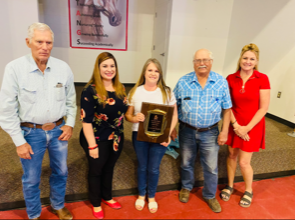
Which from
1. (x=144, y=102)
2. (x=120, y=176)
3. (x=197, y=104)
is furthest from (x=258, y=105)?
(x=120, y=176)

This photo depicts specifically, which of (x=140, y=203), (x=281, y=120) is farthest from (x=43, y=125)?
(x=281, y=120)

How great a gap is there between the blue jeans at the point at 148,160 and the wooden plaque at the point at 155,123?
0.09m

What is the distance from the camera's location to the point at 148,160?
1776mm

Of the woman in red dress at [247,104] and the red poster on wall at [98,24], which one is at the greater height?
the red poster on wall at [98,24]

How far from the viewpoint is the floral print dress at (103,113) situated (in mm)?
1464

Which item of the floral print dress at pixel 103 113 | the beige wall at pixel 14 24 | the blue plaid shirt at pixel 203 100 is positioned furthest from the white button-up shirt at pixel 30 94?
the beige wall at pixel 14 24

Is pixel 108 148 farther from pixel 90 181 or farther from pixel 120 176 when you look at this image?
pixel 120 176

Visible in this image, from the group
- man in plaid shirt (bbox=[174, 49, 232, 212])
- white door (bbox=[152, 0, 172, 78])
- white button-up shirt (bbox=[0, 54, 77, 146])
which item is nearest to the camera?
white button-up shirt (bbox=[0, 54, 77, 146])

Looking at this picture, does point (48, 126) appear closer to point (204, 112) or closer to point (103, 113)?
point (103, 113)

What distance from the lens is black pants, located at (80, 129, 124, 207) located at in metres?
1.61

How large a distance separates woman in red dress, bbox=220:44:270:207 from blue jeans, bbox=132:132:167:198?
0.74m

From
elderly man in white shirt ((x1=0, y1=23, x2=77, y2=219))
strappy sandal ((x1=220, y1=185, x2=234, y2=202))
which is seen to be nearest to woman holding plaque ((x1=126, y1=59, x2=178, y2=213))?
elderly man in white shirt ((x1=0, y1=23, x2=77, y2=219))

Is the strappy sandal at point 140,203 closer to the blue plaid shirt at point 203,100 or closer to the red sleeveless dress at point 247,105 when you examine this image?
the blue plaid shirt at point 203,100

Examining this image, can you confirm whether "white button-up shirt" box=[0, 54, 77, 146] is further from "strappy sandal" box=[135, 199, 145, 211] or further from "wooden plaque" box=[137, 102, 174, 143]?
"strappy sandal" box=[135, 199, 145, 211]
